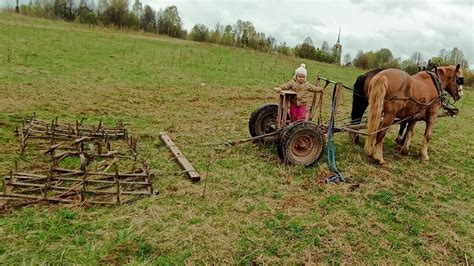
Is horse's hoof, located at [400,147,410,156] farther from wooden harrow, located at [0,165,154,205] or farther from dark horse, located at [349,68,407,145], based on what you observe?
wooden harrow, located at [0,165,154,205]

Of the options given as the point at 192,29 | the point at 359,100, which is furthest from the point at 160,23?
the point at 359,100

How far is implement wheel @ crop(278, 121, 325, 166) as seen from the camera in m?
6.30

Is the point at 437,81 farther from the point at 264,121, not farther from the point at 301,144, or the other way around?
the point at 264,121

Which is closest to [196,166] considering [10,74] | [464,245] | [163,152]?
[163,152]

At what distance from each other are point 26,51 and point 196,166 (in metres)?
14.1

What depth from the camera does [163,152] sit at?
7035 mm

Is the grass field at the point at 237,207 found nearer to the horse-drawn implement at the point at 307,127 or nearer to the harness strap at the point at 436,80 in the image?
the horse-drawn implement at the point at 307,127

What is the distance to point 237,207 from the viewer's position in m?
5.05

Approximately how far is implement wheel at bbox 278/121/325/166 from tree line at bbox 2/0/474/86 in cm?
3033

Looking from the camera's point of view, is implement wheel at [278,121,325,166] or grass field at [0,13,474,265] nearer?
grass field at [0,13,474,265]

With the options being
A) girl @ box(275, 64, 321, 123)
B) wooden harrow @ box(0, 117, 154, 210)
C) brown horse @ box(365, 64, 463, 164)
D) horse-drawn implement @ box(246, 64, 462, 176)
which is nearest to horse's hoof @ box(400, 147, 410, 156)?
brown horse @ box(365, 64, 463, 164)

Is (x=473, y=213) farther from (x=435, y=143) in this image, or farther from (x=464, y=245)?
(x=435, y=143)

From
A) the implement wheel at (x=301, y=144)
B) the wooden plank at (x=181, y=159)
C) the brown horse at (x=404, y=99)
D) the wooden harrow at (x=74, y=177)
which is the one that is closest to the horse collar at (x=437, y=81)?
the brown horse at (x=404, y=99)

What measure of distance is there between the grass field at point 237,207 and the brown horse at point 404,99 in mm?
545
